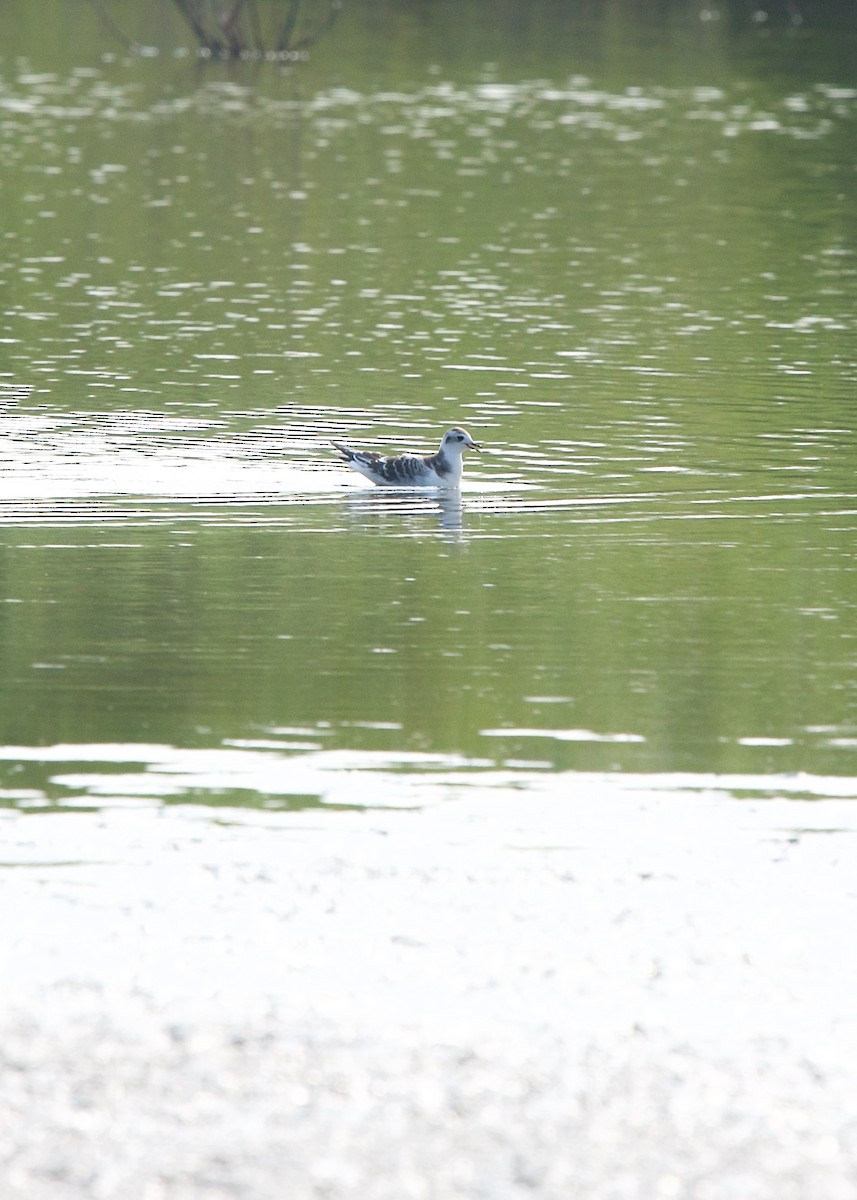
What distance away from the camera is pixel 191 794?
1137cm

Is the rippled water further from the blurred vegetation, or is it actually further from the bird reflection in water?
the blurred vegetation

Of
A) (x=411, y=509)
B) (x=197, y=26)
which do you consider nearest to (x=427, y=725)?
(x=411, y=509)

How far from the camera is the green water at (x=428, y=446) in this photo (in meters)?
13.3

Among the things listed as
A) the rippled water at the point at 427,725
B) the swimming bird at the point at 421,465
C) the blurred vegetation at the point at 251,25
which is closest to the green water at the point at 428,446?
the rippled water at the point at 427,725

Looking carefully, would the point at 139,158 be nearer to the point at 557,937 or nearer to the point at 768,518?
the point at 768,518

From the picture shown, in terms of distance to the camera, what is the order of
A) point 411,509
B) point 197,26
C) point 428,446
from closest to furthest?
point 411,509
point 428,446
point 197,26

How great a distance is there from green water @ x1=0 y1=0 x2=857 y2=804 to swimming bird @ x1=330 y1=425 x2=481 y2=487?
0.69 feet

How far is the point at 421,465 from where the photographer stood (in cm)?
1988

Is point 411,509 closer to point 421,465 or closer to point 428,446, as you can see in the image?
point 421,465

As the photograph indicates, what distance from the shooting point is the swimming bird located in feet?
65.0

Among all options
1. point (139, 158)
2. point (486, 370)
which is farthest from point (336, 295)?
point (139, 158)

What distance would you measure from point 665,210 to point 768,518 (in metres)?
24.1

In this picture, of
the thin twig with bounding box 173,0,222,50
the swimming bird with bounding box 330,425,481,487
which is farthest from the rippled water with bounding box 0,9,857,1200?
the thin twig with bounding box 173,0,222,50

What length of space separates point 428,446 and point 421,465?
2347 millimetres
